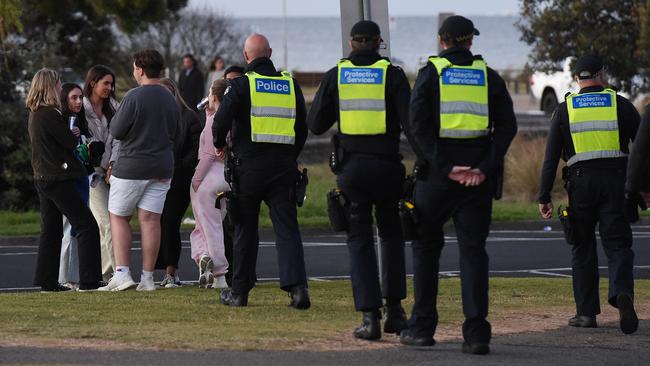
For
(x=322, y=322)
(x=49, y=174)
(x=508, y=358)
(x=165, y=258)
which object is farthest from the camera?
(x=165, y=258)

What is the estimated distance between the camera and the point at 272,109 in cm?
1109

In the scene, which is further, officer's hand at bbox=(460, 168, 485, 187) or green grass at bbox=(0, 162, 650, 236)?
green grass at bbox=(0, 162, 650, 236)

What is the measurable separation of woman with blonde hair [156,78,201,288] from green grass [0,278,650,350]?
0.56m

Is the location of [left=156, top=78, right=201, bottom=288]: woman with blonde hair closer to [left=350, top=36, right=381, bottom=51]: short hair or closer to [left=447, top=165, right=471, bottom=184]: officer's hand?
[left=350, top=36, right=381, bottom=51]: short hair

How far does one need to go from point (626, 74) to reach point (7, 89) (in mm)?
12355

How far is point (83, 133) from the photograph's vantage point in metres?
13.2

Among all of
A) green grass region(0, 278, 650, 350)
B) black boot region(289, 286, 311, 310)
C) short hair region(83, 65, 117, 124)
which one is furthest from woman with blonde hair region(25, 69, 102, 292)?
black boot region(289, 286, 311, 310)

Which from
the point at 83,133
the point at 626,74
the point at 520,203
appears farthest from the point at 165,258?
the point at 626,74

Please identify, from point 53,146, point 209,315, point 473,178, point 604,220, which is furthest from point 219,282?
point 473,178

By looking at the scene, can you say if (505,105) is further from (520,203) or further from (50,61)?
(50,61)

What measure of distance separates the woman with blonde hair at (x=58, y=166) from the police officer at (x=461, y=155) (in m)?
4.28

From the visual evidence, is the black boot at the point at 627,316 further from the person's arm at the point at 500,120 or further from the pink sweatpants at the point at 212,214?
the pink sweatpants at the point at 212,214

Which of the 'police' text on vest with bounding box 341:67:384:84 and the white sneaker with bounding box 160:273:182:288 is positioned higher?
the 'police' text on vest with bounding box 341:67:384:84

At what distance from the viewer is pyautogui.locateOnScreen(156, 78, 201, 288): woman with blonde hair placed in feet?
43.4
